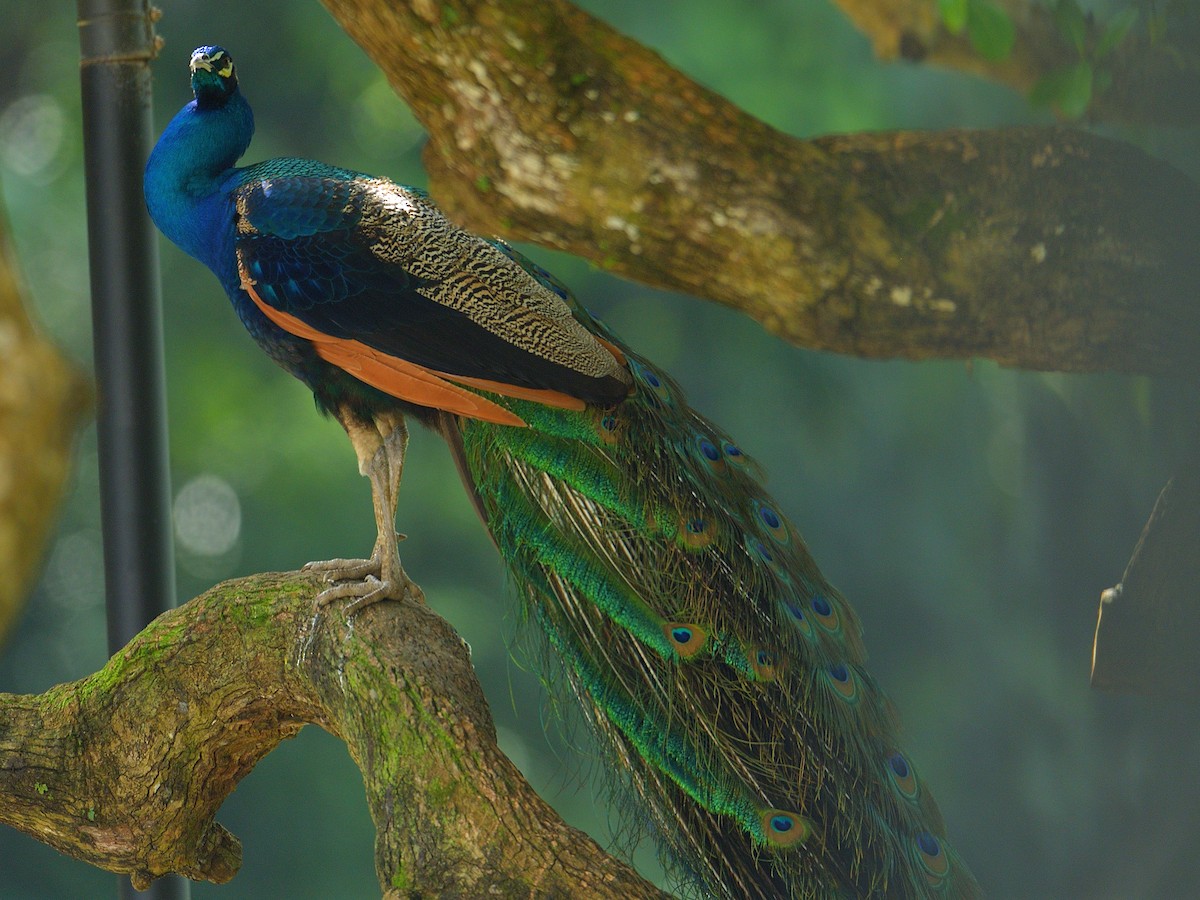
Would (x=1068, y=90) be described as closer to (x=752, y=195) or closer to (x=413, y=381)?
(x=752, y=195)

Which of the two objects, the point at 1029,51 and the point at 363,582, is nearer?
the point at 363,582

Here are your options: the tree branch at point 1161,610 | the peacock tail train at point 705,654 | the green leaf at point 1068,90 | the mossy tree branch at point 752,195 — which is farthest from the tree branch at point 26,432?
the tree branch at point 1161,610

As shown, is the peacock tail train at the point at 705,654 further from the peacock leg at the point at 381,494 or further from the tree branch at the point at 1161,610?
the tree branch at the point at 1161,610

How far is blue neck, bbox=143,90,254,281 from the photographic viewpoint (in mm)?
1636

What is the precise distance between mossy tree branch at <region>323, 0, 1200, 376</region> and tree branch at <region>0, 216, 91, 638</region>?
1745mm

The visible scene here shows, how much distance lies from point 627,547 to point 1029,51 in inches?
70.1

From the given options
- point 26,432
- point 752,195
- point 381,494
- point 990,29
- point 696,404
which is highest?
point 990,29

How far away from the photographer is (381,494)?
166 centimetres

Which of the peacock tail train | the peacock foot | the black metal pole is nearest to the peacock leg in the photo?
the peacock foot

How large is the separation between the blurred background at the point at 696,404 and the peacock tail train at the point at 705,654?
6.31ft

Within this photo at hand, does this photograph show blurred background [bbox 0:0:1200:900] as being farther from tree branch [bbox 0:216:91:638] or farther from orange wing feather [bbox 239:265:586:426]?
orange wing feather [bbox 239:265:586:426]

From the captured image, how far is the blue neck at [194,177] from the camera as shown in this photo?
1.64 metres

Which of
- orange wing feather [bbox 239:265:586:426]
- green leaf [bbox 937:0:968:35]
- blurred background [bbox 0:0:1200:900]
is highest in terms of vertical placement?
green leaf [bbox 937:0:968:35]

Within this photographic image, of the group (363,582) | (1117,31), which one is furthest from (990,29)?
(363,582)
